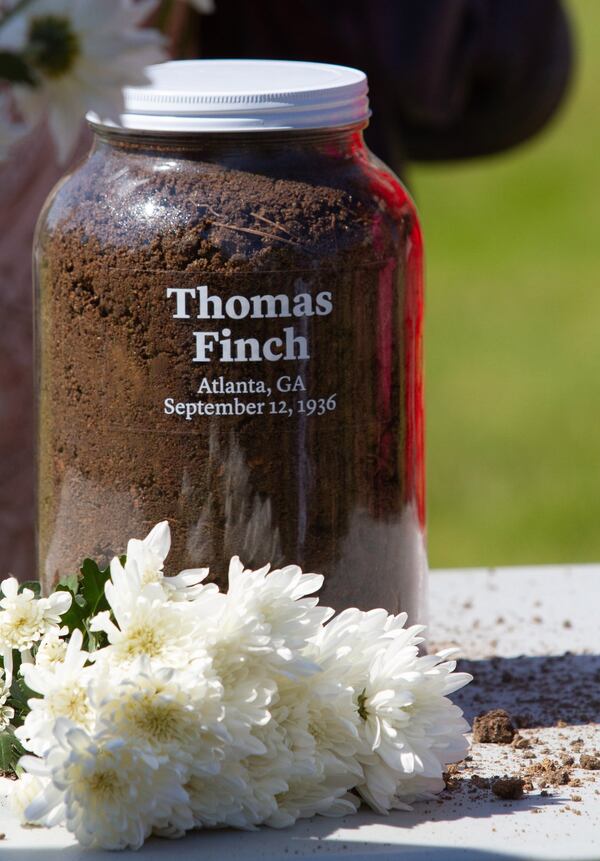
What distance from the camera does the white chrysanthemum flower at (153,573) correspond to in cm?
86

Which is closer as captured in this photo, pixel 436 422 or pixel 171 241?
pixel 171 241

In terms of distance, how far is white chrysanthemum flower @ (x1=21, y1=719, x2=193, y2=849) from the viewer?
2.64 feet

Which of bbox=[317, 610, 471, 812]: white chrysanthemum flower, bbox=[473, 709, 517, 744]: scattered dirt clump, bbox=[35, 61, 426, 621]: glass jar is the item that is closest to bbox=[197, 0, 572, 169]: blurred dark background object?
bbox=[35, 61, 426, 621]: glass jar

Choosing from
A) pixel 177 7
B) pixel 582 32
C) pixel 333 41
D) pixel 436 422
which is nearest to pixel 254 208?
pixel 177 7

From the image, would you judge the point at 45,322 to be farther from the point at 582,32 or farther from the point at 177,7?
the point at 582,32

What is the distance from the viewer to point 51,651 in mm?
883

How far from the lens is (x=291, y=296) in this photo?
0.97 m

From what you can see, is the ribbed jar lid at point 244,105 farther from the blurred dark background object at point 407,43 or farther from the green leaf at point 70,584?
the blurred dark background object at point 407,43

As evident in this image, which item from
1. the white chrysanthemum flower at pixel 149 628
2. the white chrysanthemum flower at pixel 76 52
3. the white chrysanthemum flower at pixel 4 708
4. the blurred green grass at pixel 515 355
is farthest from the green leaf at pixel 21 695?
the blurred green grass at pixel 515 355

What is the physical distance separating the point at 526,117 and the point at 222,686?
1.53m

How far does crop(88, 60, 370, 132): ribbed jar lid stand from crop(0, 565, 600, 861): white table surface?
43 cm

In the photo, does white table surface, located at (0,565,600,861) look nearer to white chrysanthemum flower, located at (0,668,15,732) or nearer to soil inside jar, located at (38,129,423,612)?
white chrysanthemum flower, located at (0,668,15,732)

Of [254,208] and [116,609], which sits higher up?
[254,208]

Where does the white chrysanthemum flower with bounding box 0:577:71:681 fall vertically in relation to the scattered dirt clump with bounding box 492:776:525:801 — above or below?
above
